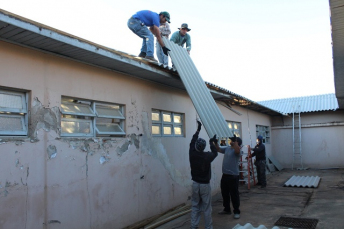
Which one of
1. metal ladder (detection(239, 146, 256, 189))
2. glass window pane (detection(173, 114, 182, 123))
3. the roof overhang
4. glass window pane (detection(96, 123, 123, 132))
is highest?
the roof overhang

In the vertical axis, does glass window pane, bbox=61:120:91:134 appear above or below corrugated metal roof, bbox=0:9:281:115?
below

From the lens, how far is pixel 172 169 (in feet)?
24.3

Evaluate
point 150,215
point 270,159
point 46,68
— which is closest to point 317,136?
point 270,159

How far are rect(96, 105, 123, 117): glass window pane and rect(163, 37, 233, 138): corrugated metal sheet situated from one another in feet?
4.93

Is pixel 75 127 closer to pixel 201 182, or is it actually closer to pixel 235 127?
pixel 201 182

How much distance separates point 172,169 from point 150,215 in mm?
1325

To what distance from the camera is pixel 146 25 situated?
721 centimetres

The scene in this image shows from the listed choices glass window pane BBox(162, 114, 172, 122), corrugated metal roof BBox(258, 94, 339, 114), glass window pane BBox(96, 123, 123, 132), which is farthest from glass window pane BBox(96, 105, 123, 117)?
corrugated metal roof BBox(258, 94, 339, 114)

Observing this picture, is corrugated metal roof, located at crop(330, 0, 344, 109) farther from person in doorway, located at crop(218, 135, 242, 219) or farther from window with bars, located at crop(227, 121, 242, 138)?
window with bars, located at crop(227, 121, 242, 138)

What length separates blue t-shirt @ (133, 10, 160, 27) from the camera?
7.04 metres

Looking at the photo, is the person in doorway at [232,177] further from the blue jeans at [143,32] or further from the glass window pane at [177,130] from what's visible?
the blue jeans at [143,32]

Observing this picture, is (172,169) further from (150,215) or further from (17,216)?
(17,216)

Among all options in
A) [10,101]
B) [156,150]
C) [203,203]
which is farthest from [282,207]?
[10,101]

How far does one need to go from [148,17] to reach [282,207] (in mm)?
5536
